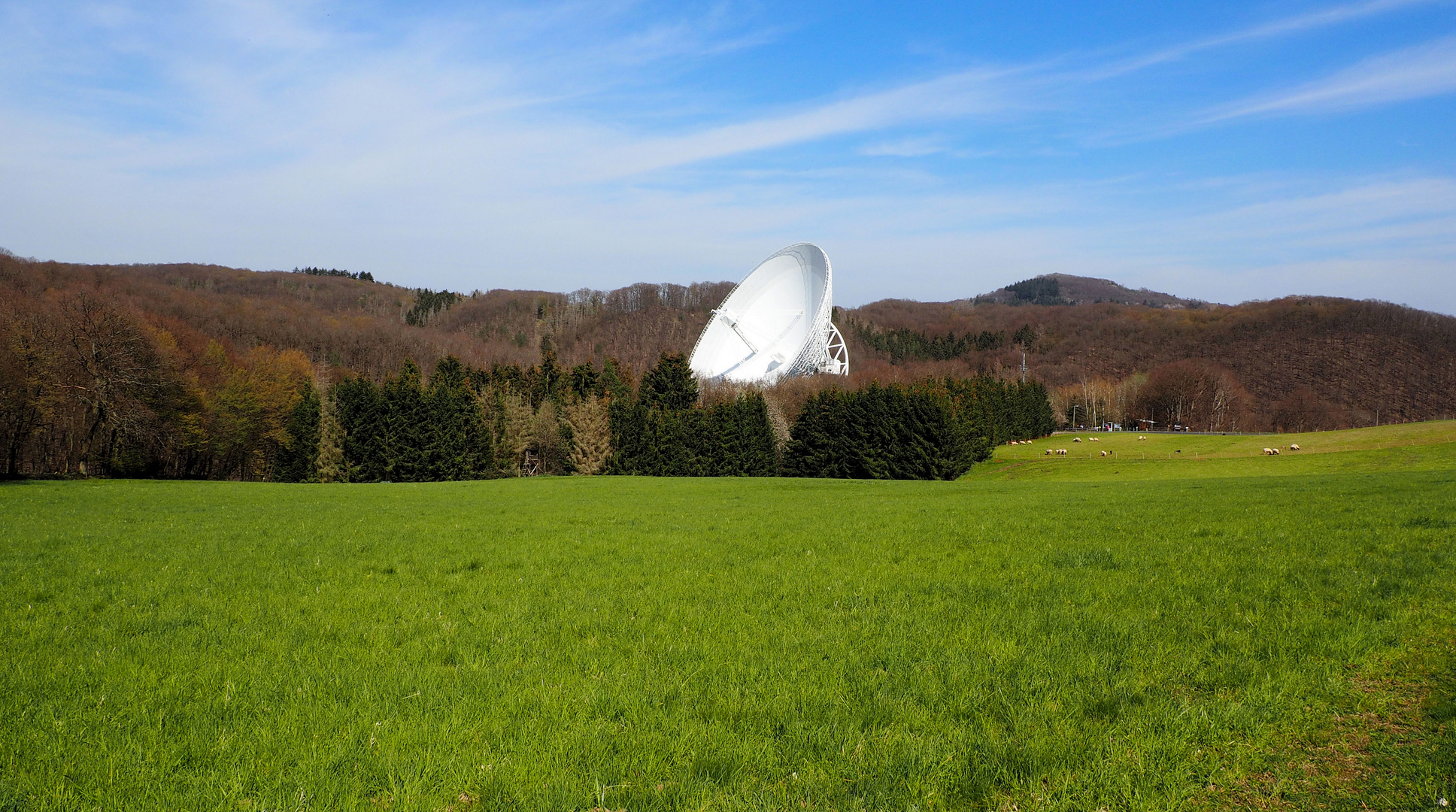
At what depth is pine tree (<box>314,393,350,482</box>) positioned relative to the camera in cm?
6078

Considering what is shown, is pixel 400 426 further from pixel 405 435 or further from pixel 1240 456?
pixel 1240 456

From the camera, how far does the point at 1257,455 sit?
55219 mm

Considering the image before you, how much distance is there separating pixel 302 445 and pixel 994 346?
168 metres

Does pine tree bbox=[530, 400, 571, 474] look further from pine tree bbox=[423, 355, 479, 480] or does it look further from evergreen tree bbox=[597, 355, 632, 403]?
pine tree bbox=[423, 355, 479, 480]

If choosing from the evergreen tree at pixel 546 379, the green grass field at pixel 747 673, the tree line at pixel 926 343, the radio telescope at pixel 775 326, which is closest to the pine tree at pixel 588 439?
the radio telescope at pixel 775 326

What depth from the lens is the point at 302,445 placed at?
62156mm

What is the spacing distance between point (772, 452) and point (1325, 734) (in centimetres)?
6459

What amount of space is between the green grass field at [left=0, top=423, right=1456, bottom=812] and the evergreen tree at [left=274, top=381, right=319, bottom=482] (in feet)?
173

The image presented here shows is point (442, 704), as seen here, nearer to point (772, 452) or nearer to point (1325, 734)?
point (1325, 734)

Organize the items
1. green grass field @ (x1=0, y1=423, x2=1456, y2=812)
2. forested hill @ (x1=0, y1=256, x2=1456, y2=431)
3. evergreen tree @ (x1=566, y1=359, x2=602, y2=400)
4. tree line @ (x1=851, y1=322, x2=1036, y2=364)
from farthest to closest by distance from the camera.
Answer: tree line @ (x1=851, y1=322, x2=1036, y2=364)
forested hill @ (x1=0, y1=256, x2=1456, y2=431)
evergreen tree @ (x1=566, y1=359, x2=602, y2=400)
green grass field @ (x1=0, y1=423, x2=1456, y2=812)

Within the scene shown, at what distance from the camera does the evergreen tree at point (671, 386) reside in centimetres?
7438

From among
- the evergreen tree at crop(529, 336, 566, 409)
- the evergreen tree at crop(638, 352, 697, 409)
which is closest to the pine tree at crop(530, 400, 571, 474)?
the evergreen tree at crop(638, 352, 697, 409)

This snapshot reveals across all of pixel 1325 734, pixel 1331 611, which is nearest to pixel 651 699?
pixel 1325 734

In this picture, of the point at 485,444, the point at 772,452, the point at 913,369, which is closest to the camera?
the point at 485,444
